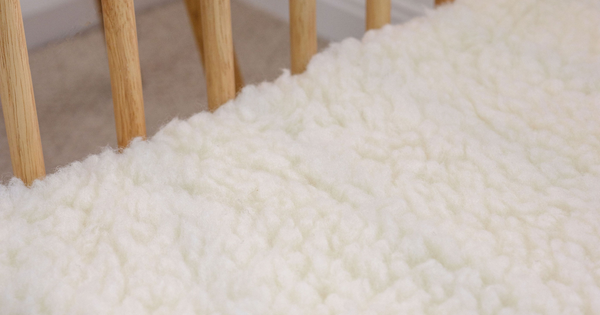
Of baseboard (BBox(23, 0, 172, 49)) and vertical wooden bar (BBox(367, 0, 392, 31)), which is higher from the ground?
baseboard (BBox(23, 0, 172, 49))

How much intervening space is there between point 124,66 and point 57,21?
13 centimetres

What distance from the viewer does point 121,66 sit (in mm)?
484

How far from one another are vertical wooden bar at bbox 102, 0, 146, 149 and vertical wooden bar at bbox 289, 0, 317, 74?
0.18 m

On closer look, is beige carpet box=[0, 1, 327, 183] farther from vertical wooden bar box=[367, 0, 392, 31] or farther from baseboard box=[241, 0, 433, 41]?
vertical wooden bar box=[367, 0, 392, 31]

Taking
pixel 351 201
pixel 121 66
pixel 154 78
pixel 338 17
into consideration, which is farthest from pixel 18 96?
pixel 338 17

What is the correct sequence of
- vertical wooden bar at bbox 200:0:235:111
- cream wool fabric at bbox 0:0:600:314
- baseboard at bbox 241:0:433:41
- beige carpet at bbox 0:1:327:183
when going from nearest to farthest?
1. cream wool fabric at bbox 0:0:600:314
2. vertical wooden bar at bbox 200:0:235:111
3. beige carpet at bbox 0:1:327:183
4. baseboard at bbox 241:0:433:41

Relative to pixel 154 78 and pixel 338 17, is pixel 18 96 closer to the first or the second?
pixel 154 78

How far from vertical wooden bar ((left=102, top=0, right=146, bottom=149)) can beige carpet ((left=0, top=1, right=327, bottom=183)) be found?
0.98ft

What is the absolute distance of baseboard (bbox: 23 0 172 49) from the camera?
0.54 metres

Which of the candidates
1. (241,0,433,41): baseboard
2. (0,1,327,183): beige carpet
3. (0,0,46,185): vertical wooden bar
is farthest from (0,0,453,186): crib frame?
(241,0,433,41): baseboard

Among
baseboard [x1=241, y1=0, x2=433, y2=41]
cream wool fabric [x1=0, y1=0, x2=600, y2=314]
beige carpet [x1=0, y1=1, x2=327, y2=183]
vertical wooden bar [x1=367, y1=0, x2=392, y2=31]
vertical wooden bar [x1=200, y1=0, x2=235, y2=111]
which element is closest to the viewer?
cream wool fabric [x1=0, y1=0, x2=600, y2=314]

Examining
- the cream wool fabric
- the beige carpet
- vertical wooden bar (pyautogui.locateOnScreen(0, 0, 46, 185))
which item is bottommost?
the beige carpet

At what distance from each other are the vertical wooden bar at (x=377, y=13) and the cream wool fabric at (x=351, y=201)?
1.7 inches

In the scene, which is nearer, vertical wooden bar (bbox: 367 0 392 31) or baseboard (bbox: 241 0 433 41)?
vertical wooden bar (bbox: 367 0 392 31)
